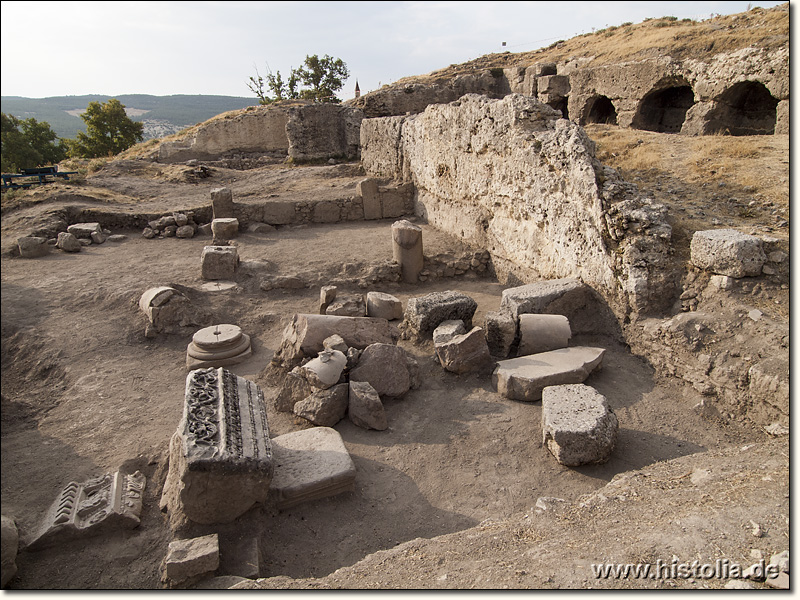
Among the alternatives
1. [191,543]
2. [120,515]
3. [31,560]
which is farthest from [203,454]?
[31,560]

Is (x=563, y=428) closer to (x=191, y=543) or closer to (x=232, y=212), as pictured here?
(x=191, y=543)

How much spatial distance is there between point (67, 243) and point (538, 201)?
963cm

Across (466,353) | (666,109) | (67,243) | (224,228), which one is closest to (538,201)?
(466,353)

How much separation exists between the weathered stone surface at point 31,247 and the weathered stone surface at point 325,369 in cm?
785

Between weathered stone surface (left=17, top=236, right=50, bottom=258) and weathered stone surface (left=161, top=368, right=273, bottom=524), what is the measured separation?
320 inches

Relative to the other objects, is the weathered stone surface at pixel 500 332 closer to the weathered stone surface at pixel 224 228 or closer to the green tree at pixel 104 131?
the weathered stone surface at pixel 224 228

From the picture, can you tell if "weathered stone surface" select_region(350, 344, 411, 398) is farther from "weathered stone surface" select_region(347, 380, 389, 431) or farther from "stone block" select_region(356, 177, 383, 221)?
"stone block" select_region(356, 177, 383, 221)

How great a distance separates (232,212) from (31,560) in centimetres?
949

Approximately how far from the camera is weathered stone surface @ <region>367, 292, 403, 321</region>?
748 cm

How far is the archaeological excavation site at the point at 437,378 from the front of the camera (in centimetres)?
334

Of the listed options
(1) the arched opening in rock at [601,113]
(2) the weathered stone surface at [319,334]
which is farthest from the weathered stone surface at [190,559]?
(1) the arched opening in rock at [601,113]

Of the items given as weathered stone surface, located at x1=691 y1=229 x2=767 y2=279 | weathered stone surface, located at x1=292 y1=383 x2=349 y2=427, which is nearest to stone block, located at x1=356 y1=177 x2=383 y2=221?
weathered stone surface, located at x1=292 y1=383 x2=349 y2=427

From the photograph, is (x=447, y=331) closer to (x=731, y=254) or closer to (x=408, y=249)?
(x=408, y=249)

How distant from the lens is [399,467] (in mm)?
4637
